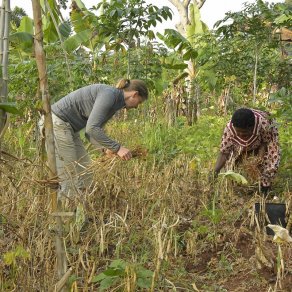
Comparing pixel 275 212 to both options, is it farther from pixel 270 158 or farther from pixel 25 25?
pixel 25 25

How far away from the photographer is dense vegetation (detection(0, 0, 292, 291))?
8.05 feet

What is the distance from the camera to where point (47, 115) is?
202cm

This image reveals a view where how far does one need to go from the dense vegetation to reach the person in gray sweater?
7.4 inches

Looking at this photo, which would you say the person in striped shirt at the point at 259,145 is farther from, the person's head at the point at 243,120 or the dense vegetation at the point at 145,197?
the dense vegetation at the point at 145,197

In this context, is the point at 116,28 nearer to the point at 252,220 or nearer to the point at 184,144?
the point at 184,144

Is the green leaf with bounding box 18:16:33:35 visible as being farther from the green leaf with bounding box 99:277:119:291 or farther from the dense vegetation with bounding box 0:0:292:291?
the green leaf with bounding box 99:277:119:291

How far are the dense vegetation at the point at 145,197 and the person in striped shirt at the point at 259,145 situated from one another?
0.15m

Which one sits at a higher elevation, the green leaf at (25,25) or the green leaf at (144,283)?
the green leaf at (25,25)

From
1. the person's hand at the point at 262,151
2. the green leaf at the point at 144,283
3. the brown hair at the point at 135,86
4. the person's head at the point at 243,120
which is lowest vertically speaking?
the green leaf at the point at 144,283

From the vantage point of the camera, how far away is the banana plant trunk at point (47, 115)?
193 cm

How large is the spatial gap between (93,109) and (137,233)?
928 millimetres

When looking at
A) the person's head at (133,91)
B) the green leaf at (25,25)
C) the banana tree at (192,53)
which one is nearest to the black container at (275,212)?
the person's head at (133,91)

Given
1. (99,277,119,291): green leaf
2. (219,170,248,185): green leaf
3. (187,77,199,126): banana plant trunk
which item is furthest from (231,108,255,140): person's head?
(187,77,199,126): banana plant trunk

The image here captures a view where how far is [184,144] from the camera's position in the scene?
20.5 feet
